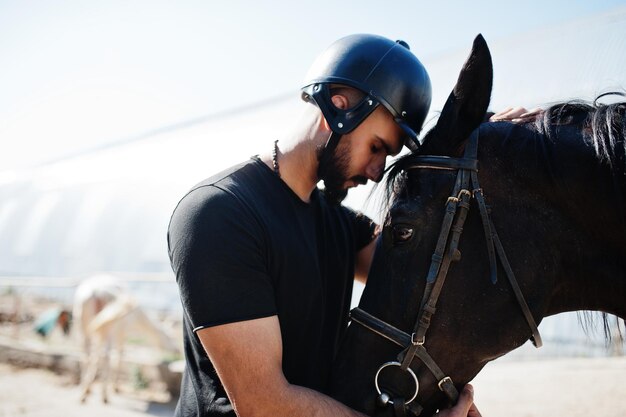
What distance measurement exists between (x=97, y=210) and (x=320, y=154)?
61.0 ft

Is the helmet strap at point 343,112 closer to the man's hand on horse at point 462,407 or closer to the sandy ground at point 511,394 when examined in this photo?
the man's hand on horse at point 462,407

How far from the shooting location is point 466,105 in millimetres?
1815

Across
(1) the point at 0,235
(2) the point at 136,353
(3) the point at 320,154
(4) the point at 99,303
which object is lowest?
(1) the point at 0,235

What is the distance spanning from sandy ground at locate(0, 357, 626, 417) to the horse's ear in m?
4.56

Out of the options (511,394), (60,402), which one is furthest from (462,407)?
(60,402)

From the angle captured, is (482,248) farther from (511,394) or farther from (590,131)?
(511,394)

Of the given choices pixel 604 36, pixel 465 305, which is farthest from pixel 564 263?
pixel 604 36

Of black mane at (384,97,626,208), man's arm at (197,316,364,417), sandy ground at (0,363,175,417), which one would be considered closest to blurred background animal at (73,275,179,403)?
sandy ground at (0,363,175,417)

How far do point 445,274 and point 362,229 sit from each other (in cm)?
91

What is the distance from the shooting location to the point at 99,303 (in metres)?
9.59

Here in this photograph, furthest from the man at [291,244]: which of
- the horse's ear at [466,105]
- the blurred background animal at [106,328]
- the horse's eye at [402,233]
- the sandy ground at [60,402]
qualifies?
the blurred background animal at [106,328]

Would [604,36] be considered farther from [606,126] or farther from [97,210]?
[97,210]

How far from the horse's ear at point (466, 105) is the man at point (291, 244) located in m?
0.24

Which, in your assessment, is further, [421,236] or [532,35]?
[532,35]
